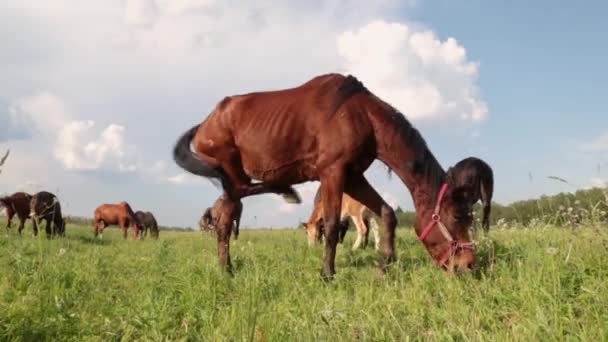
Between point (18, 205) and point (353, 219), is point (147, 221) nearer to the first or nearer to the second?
point (18, 205)

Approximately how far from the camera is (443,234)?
→ 18.9 feet

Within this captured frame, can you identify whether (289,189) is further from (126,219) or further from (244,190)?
(126,219)

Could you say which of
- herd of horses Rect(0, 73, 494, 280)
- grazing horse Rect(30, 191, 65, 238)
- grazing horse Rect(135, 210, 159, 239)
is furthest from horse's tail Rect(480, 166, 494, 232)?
grazing horse Rect(135, 210, 159, 239)

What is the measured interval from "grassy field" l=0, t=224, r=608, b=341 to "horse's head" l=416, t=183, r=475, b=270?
13.0 inches

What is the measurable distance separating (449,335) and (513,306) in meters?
1.00

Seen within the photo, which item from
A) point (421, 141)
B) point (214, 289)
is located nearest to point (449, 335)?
point (214, 289)

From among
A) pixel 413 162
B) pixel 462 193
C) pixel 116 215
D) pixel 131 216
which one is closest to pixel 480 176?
pixel 413 162

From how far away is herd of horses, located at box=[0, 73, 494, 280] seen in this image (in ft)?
19.2

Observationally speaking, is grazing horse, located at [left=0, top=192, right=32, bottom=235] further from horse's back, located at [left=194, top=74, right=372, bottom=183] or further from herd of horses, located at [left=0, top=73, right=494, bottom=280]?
horse's back, located at [left=194, top=74, right=372, bottom=183]

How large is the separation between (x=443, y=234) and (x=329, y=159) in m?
1.57

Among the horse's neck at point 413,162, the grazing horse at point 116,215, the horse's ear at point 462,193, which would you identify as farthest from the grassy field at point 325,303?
the grazing horse at point 116,215

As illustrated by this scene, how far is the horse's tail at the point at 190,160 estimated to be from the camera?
26.1ft

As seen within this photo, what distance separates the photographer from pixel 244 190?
7.75 m

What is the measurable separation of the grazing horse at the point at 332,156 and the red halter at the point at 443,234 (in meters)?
0.01
